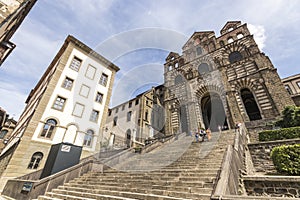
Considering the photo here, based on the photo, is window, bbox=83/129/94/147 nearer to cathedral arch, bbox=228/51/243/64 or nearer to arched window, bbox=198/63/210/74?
arched window, bbox=198/63/210/74

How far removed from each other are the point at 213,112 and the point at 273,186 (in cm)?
1595

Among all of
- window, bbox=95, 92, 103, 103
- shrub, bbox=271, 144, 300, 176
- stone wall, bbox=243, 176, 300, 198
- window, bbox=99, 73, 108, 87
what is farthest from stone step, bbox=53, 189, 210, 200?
window, bbox=99, 73, 108, 87

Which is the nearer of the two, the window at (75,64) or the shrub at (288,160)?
the shrub at (288,160)

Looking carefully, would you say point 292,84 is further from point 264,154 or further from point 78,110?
point 78,110

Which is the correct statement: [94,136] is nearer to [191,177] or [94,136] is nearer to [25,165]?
[25,165]

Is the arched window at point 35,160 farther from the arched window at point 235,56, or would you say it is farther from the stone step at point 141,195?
the arched window at point 235,56

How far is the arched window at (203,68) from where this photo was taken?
21.5 meters

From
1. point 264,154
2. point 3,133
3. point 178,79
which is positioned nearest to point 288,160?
point 264,154

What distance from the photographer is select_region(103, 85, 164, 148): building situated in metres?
25.6

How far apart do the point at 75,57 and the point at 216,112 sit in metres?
21.1

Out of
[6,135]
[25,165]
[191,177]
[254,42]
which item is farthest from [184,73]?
[6,135]

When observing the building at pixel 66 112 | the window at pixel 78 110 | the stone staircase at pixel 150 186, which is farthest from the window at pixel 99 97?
the stone staircase at pixel 150 186

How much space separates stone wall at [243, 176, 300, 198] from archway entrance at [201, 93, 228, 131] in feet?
40.5

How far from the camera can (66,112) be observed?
50.4ft
